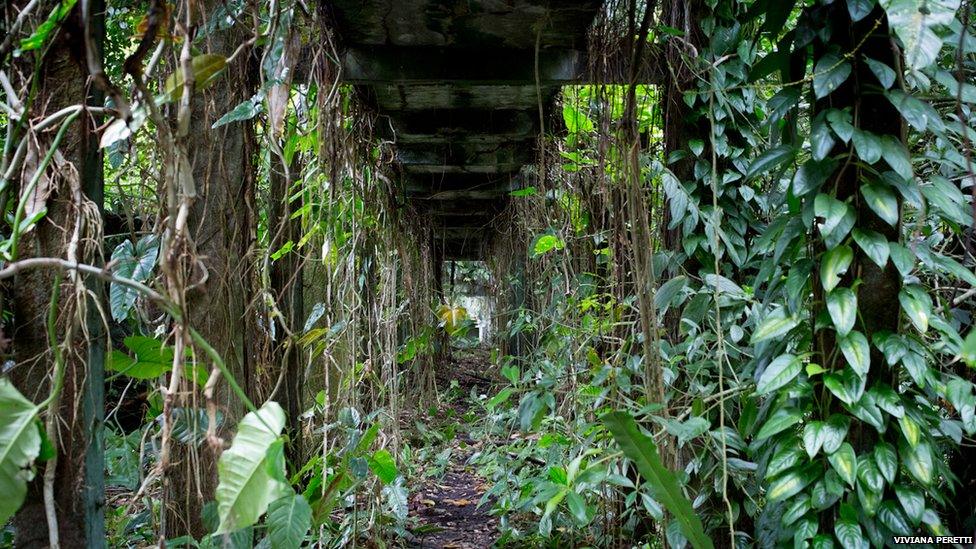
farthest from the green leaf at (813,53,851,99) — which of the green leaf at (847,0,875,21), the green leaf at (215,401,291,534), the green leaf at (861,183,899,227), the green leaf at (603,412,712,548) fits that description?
the green leaf at (215,401,291,534)

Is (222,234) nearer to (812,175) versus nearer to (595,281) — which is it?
(812,175)

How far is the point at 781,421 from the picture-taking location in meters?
1.75

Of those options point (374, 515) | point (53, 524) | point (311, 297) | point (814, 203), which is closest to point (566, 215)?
point (311, 297)

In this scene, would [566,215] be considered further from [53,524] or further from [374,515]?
[53,524]

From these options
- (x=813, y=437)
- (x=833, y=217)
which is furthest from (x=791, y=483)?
(x=833, y=217)

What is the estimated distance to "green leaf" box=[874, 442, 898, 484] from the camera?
5.24 feet

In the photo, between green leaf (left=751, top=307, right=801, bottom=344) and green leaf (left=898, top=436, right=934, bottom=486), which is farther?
green leaf (left=751, top=307, right=801, bottom=344)

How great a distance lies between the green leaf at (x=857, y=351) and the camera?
1.61 metres

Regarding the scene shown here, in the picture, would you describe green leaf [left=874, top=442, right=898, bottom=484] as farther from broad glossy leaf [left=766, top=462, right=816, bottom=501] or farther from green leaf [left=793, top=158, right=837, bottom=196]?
green leaf [left=793, top=158, right=837, bottom=196]

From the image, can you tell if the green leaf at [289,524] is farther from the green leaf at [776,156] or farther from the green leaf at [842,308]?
the green leaf at [776,156]

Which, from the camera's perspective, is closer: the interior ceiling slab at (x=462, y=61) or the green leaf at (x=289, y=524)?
the green leaf at (x=289, y=524)

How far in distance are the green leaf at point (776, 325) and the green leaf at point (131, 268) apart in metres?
1.63

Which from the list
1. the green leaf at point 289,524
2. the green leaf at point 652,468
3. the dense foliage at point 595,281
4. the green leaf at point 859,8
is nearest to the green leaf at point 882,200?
the dense foliage at point 595,281

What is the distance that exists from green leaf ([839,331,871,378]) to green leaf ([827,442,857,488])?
0.59 ft
